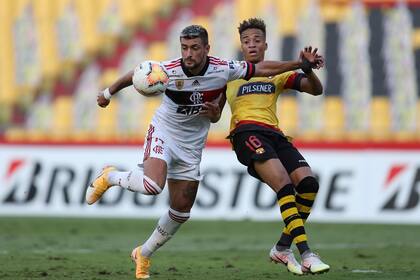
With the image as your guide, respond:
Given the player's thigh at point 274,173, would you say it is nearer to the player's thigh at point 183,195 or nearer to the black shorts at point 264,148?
the black shorts at point 264,148

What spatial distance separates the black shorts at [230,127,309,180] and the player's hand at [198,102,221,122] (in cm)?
41

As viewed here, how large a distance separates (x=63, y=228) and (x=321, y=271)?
24.4 feet

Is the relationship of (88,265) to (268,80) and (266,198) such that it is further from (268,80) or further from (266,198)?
(266,198)

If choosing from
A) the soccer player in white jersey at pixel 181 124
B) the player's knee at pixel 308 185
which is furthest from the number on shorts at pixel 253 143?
the player's knee at pixel 308 185

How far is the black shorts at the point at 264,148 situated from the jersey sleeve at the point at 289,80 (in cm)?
48

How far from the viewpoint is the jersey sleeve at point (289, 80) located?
31.0ft

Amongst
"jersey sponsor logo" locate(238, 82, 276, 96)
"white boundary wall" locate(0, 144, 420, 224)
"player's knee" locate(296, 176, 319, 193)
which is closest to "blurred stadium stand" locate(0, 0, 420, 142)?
"white boundary wall" locate(0, 144, 420, 224)

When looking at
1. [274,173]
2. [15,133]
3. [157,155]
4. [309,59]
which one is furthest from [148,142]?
[15,133]

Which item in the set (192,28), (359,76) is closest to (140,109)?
(359,76)

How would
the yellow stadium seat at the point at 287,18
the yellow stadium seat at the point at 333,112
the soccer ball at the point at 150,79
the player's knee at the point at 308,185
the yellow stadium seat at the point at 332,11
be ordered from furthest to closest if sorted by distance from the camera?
1. the yellow stadium seat at the point at 287,18
2. the yellow stadium seat at the point at 332,11
3. the yellow stadium seat at the point at 333,112
4. the player's knee at the point at 308,185
5. the soccer ball at the point at 150,79

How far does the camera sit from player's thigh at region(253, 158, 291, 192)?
8891 millimetres

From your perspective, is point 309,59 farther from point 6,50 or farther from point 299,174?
point 6,50

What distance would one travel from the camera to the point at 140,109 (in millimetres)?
19453

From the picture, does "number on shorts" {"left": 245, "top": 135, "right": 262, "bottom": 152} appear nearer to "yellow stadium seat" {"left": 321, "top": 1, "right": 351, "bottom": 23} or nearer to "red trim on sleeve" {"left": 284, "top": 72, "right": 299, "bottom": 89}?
"red trim on sleeve" {"left": 284, "top": 72, "right": 299, "bottom": 89}
